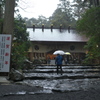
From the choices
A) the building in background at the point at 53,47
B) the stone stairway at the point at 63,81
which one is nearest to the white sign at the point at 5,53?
the stone stairway at the point at 63,81

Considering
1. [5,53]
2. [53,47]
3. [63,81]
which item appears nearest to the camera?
[5,53]

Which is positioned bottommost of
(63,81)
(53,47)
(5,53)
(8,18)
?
(63,81)

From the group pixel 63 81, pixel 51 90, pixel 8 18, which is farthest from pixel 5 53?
pixel 51 90

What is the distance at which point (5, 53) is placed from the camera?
7.73m

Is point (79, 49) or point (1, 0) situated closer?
point (1, 0)

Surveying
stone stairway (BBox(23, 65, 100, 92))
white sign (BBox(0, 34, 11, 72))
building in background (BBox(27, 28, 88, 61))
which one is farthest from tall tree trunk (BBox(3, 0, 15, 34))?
building in background (BBox(27, 28, 88, 61))

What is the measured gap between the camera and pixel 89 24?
1234cm

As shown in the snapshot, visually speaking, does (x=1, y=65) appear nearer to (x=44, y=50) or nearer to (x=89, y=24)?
(x=89, y=24)

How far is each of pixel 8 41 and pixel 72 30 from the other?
2456 centimetres

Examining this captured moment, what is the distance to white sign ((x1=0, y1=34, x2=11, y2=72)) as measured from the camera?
7657 millimetres

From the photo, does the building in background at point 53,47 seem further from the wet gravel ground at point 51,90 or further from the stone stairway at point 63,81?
the wet gravel ground at point 51,90

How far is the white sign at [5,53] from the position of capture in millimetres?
7657

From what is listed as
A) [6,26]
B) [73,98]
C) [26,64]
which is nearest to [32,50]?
[26,64]

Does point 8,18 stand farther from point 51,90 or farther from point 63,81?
point 51,90
